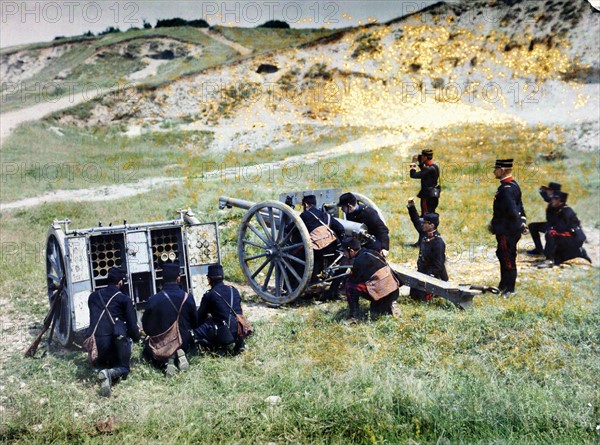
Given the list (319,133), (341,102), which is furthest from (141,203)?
(341,102)

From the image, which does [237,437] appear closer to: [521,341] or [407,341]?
[407,341]

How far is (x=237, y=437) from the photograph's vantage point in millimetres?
5023

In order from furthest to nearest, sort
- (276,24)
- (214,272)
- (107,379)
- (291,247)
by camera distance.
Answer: (276,24), (291,247), (214,272), (107,379)

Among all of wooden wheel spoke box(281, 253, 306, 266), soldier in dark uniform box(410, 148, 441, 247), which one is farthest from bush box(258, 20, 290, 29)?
wooden wheel spoke box(281, 253, 306, 266)

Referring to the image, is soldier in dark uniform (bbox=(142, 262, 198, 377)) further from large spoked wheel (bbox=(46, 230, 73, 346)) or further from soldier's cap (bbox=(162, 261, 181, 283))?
large spoked wheel (bbox=(46, 230, 73, 346))

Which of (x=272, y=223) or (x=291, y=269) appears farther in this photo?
(x=272, y=223)

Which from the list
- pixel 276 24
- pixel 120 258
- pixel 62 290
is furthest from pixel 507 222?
pixel 276 24

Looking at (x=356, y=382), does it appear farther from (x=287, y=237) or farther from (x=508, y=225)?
(x=508, y=225)

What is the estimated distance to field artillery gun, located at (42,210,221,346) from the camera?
6977mm

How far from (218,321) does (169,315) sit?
1.81ft

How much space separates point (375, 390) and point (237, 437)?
1250 millimetres

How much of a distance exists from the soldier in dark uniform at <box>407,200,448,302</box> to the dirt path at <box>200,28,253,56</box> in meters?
37.5

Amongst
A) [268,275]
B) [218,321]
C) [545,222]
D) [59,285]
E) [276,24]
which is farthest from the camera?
[276,24]

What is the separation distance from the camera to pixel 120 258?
24.8ft
